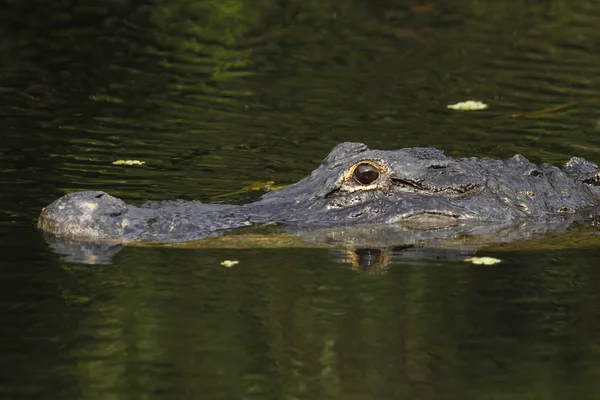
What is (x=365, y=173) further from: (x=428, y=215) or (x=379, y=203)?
(x=428, y=215)

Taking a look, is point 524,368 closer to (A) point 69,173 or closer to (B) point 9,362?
(B) point 9,362

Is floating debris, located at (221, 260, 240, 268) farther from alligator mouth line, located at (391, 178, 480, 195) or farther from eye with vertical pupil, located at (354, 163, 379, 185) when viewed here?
alligator mouth line, located at (391, 178, 480, 195)

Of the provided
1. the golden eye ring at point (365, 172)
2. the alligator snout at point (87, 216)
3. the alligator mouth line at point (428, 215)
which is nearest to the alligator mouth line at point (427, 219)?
the alligator mouth line at point (428, 215)

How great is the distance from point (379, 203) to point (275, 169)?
247cm

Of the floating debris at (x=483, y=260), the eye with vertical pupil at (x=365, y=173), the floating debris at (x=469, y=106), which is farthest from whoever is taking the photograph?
the floating debris at (x=469, y=106)

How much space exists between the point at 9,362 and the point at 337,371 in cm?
164

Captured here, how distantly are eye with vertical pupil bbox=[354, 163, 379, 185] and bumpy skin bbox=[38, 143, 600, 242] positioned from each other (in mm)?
26

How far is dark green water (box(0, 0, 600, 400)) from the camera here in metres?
6.06

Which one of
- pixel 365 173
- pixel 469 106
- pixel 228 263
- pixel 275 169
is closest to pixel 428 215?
pixel 365 173

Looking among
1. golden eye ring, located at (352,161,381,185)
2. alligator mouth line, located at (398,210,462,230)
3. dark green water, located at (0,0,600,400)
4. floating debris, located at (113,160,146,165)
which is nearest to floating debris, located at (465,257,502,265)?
dark green water, located at (0,0,600,400)

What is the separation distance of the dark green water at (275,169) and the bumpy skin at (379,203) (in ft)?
A: 0.93

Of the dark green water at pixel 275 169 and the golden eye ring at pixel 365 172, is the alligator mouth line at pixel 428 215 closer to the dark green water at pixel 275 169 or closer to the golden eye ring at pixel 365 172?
the golden eye ring at pixel 365 172

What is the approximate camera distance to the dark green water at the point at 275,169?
6059 mm

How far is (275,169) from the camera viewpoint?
1051cm
